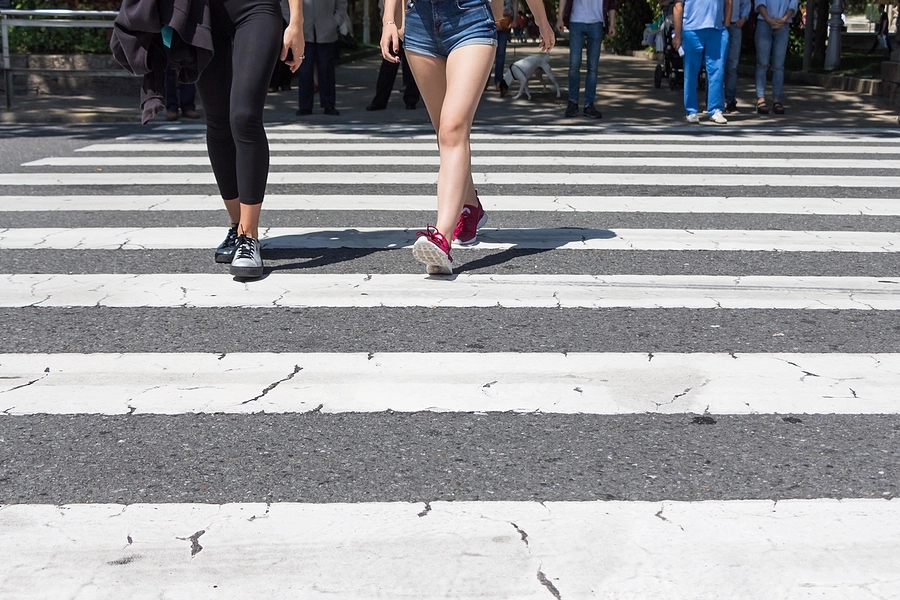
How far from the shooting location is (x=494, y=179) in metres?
8.21

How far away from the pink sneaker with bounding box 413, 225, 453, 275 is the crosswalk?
0.09 metres

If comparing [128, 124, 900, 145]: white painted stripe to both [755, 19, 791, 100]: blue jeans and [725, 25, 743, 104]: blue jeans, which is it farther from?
[725, 25, 743, 104]: blue jeans

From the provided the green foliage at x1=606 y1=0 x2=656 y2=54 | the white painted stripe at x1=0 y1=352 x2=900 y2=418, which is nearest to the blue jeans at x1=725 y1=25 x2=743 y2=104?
the white painted stripe at x1=0 y1=352 x2=900 y2=418

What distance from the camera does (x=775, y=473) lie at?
3014 millimetres

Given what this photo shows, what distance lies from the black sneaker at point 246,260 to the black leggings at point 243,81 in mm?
209

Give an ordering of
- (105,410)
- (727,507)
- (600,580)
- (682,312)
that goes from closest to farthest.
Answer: (600,580) < (727,507) < (105,410) < (682,312)

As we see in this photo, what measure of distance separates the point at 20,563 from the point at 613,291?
118 inches

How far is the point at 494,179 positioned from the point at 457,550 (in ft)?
19.0

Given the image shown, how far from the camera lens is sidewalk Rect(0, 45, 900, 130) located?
42.2 feet

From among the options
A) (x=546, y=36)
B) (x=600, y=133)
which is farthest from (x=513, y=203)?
(x=600, y=133)

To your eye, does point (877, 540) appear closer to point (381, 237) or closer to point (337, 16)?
point (381, 237)

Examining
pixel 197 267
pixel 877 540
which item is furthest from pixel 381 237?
pixel 877 540

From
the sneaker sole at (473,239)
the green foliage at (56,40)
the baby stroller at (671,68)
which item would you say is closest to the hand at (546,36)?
the sneaker sole at (473,239)

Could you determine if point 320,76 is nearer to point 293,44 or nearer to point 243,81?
point 293,44
